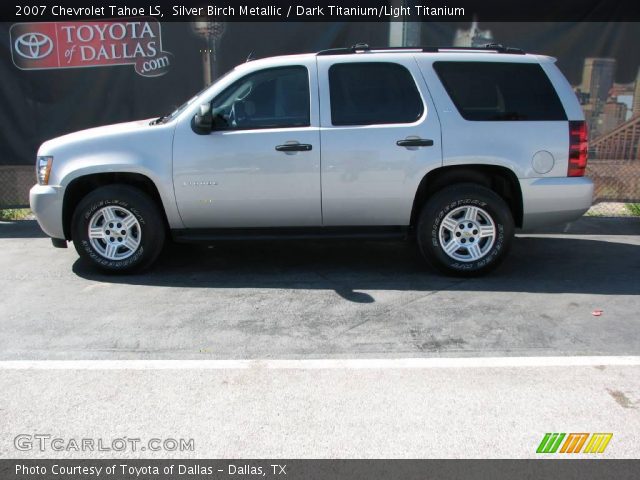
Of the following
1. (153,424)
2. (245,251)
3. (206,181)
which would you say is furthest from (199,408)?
(245,251)

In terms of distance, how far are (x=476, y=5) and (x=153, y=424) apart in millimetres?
7238

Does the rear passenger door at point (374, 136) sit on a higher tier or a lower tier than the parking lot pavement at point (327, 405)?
higher

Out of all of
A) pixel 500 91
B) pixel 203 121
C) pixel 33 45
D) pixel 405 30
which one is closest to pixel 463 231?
pixel 500 91

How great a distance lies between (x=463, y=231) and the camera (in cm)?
556

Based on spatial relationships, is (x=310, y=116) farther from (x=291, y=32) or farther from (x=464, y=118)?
(x=291, y=32)

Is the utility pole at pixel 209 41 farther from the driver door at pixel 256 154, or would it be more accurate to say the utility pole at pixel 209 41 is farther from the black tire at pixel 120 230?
→ the black tire at pixel 120 230

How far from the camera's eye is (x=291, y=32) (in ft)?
27.2

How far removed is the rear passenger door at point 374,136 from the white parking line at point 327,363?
1.91 metres

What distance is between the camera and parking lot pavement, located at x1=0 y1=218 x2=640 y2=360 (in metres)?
4.19

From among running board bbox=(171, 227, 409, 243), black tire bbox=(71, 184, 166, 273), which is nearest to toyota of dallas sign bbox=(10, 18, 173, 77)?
black tire bbox=(71, 184, 166, 273)

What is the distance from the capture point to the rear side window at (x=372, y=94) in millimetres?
5438

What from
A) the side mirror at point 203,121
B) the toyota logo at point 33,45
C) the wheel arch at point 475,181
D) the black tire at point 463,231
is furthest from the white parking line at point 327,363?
the toyota logo at point 33,45

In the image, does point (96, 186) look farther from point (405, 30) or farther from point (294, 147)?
point (405, 30)

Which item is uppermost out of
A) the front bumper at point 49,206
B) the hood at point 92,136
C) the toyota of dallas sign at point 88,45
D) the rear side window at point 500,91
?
the toyota of dallas sign at point 88,45
